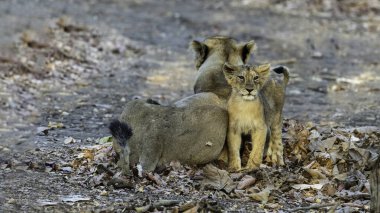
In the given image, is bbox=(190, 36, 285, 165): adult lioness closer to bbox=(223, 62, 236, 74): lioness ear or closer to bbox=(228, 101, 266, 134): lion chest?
bbox=(228, 101, 266, 134): lion chest

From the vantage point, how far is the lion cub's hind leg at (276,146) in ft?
28.4

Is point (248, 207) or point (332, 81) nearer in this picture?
point (248, 207)

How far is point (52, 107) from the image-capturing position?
1234 centimetres

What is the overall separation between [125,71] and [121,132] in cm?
785

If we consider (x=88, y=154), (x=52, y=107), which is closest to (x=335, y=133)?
(x=88, y=154)

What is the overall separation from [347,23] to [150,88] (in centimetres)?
781

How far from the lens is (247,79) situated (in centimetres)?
810

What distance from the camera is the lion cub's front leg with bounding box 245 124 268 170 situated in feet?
27.1

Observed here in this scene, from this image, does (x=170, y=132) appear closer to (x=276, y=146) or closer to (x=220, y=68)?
(x=276, y=146)

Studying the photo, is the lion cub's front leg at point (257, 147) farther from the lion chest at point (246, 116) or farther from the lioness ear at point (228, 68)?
the lioness ear at point (228, 68)

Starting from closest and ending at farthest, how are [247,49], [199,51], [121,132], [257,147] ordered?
[121,132] → [257,147] → [247,49] → [199,51]

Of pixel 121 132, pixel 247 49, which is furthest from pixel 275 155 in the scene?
pixel 121 132

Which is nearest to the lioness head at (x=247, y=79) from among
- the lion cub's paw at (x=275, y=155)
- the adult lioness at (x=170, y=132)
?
the adult lioness at (x=170, y=132)

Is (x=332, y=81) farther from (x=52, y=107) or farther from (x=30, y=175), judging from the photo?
(x=30, y=175)
